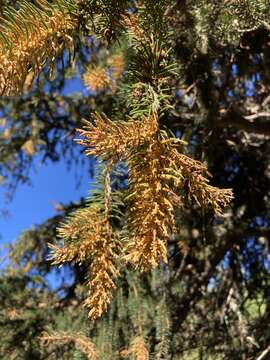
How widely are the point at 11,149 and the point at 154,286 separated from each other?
5.48 feet

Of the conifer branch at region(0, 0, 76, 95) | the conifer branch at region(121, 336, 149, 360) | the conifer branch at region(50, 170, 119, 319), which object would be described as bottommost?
the conifer branch at region(50, 170, 119, 319)

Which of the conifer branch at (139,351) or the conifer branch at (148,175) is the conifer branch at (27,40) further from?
the conifer branch at (139,351)

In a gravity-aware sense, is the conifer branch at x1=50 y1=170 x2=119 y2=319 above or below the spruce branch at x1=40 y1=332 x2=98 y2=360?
below

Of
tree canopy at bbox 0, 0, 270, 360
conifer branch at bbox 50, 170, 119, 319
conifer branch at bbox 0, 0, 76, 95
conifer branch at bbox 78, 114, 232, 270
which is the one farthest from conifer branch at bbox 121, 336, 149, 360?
conifer branch at bbox 0, 0, 76, 95

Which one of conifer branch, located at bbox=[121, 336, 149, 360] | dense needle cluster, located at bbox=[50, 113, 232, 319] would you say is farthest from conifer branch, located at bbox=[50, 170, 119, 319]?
conifer branch, located at bbox=[121, 336, 149, 360]

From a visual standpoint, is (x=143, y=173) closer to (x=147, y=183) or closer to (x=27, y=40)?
(x=147, y=183)

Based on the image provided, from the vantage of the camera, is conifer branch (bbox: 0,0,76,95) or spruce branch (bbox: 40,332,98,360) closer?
conifer branch (bbox: 0,0,76,95)

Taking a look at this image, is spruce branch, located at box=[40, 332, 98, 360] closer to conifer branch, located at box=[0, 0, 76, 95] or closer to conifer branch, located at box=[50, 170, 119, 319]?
conifer branch, located at box=[50, 170, 119, 319]

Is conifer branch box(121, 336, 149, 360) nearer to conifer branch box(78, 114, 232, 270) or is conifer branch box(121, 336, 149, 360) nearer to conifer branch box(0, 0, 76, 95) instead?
conifer branch box(78, 114, 232, 270)

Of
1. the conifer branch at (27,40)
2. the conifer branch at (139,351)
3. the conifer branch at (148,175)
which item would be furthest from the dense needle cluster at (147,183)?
the conifer branch at (139,351)

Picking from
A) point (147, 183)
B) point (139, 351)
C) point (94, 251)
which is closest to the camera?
point (147, 183)

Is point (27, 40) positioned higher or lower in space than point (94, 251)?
→ higher

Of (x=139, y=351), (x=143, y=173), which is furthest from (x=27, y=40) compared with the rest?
(x=139, y=351)

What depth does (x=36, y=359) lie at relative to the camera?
1946 mm
